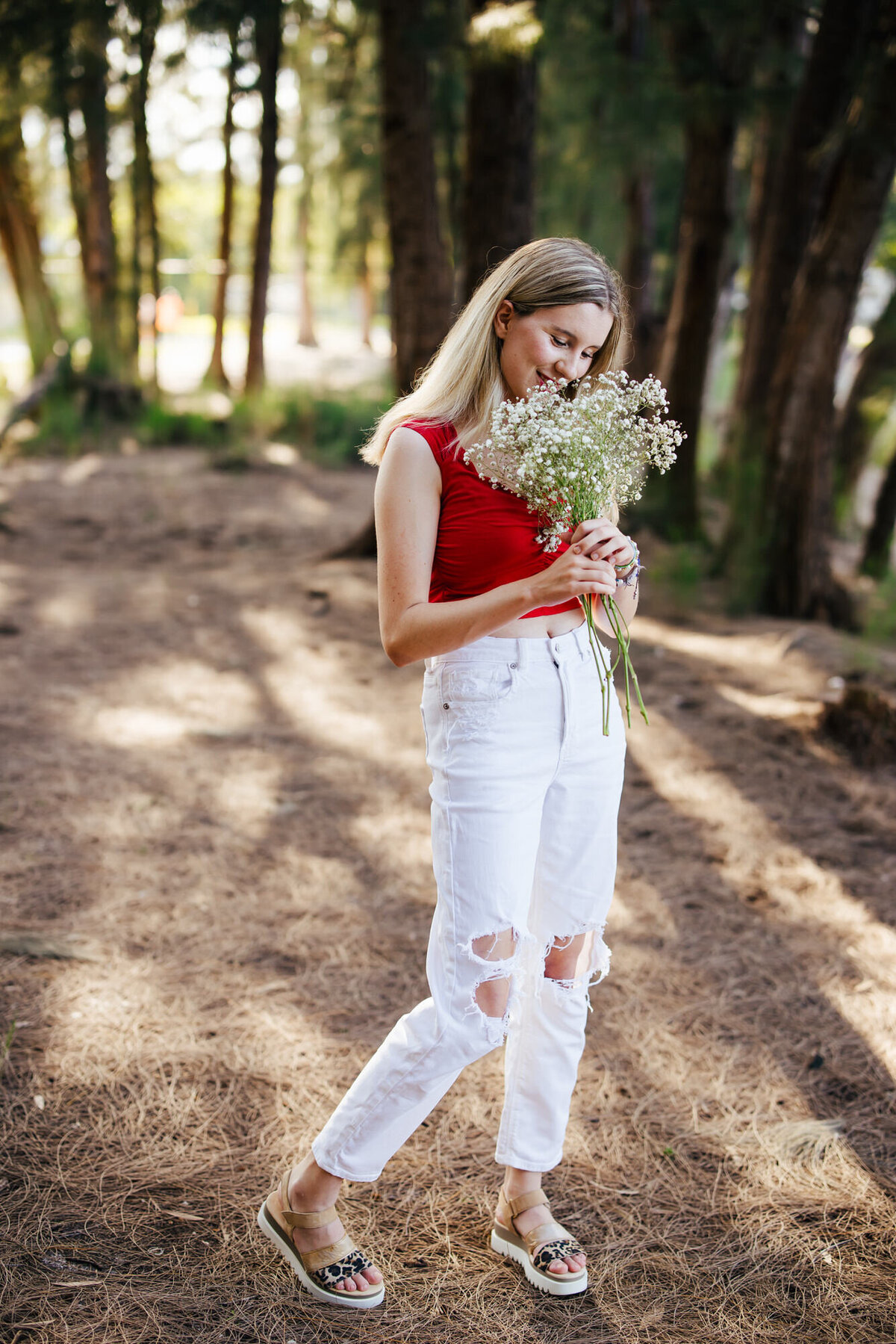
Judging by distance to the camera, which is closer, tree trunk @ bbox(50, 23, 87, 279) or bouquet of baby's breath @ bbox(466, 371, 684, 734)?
bouquet of baby's breath @ bbox(466, 371, 684, 734)

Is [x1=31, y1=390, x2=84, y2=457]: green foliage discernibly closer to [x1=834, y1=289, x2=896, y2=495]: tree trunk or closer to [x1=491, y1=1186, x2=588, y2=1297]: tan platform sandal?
[x1=834, y1=289, x2=896, y2=495]: tree trunk

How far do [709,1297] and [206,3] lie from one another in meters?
10.8

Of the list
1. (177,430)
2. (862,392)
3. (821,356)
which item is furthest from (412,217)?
(177,430)

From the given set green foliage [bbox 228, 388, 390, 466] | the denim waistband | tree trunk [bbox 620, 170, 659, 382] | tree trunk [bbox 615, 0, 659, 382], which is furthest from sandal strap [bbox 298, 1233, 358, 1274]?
green foliage [bbox 228, 388, 390, 466]

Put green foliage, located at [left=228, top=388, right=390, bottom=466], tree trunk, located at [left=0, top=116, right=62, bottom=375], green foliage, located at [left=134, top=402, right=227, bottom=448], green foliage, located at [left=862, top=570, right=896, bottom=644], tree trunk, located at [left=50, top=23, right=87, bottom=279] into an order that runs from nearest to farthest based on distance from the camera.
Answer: green foliage, located at [left=862, top=570, right=896, bottom=644]
tree trunk, located at [left=50, top=23, right=87, bottom=279]
green foliage, located at [left=134, top=402, right=227, bottom=448]
green foliage, located at [left=228, top=388, right=390, bottom=466]
tree trunk, located at [left=0, top=116, right=62, bottom=375]

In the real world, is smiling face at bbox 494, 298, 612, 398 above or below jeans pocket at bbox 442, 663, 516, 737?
above

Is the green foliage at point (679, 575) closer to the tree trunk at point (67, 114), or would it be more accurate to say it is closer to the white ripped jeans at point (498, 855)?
the white ripped jeans at point (498, 855)

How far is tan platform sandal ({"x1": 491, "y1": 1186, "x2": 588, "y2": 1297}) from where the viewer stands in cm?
209

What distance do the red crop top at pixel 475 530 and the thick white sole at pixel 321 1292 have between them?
1403mm

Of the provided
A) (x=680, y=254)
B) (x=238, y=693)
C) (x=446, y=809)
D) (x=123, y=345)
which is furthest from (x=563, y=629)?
(x=123, y=345)

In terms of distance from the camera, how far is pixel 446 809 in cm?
183

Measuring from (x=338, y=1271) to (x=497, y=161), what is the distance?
6.43m

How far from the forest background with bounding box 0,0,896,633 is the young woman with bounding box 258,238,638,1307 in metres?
1.24

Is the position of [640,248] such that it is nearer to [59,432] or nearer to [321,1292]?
[59,432]
